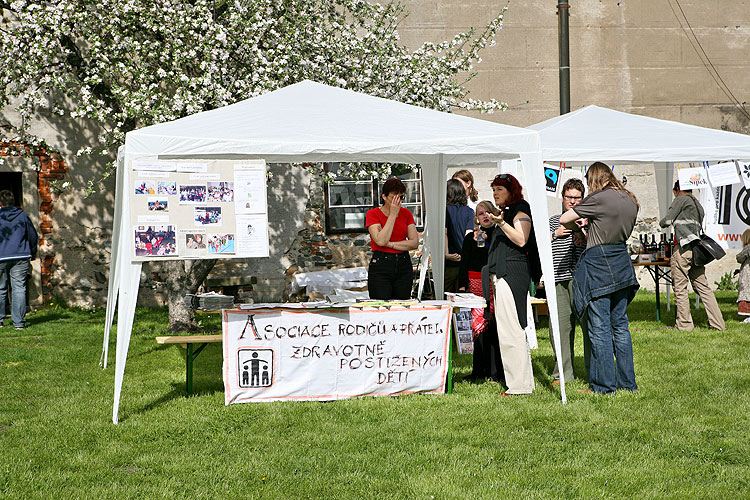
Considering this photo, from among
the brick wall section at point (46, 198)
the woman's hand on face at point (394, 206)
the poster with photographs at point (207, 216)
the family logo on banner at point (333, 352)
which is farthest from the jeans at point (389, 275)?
the brick wall section at point (46, 198)

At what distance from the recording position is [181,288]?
9211 millimetres


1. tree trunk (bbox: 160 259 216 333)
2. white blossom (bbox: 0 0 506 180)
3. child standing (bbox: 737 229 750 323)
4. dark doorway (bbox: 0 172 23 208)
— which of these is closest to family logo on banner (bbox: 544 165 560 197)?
white blossom (bbox: 0 0 506 180)

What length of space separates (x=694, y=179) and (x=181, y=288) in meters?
6.10

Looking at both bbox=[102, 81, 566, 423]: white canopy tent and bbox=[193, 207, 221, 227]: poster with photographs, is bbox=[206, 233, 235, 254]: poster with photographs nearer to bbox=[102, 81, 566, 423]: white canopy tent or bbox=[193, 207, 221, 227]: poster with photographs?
bbox=[193, 207, 221, 227]: poster with photographs

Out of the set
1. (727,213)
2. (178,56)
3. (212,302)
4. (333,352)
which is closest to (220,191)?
(212,302)

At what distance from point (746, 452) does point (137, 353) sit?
19.1ft

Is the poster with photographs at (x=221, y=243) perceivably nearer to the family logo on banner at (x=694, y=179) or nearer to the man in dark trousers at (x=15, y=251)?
the man in dark trousers at (x=15, y=251)

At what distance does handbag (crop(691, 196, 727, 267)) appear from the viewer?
8.98 meters

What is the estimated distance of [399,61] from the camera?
9328mm

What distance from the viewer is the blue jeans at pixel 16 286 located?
32.7 ft

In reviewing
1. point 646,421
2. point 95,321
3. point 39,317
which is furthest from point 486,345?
point 39,317

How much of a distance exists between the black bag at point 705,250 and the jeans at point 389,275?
4.03m

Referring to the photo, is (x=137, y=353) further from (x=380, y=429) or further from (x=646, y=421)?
(x=646, y=421)

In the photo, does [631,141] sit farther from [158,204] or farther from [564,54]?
[564,54]
